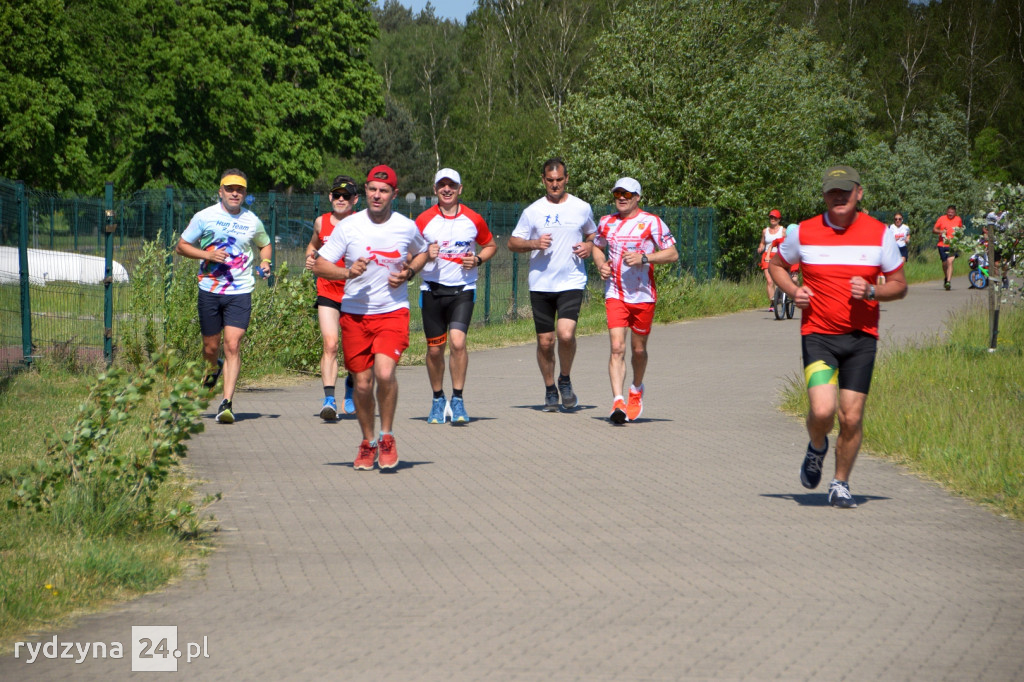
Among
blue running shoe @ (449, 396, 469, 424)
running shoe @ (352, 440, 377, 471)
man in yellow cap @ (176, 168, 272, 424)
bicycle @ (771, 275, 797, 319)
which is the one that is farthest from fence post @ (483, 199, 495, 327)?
running shoe @ (352, 440, 377, 471)

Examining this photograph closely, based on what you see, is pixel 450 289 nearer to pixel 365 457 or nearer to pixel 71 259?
pixel 365 457

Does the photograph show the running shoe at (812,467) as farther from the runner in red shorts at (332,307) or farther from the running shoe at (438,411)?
the runner in red shorts at (332,307)

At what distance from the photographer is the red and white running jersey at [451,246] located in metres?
11.0

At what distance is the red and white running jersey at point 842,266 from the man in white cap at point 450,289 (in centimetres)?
381

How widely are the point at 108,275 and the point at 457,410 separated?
4700 millimetres

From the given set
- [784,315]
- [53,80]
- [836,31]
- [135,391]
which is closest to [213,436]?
[135,391]

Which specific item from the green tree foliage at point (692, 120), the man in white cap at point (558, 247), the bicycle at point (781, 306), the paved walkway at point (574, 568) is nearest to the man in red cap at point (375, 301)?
the paved walkway at point (574, 568)

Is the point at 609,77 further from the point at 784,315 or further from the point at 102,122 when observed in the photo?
the point at 102,122

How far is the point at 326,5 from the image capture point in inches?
2292

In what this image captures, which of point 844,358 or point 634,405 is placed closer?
point 844,358

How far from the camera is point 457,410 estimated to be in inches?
434

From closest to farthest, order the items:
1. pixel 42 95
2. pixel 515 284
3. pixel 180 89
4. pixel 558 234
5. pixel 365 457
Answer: pixel 365 457
pixel 558 234
pixel 515 284
pixel 42 95
pixel 180 89

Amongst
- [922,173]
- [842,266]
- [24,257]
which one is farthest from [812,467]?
[922,173]

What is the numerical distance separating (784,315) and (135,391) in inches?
770
